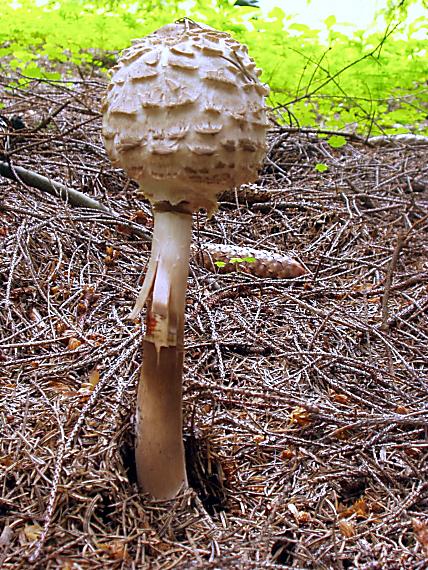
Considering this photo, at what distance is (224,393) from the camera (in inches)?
105

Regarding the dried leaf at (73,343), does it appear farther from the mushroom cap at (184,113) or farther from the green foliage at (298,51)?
the green foliage at (298,51)

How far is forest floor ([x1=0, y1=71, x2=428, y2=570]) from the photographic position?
1.84m

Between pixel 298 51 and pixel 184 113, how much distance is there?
507cm

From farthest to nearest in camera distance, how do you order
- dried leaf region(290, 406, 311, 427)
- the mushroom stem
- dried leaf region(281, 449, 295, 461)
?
dried leaf region(290, 406, 311, 427) → dried leaf region(281, 449, 295, 461) → the mushroom stem

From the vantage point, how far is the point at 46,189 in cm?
422

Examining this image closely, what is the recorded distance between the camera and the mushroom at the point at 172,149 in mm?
1646

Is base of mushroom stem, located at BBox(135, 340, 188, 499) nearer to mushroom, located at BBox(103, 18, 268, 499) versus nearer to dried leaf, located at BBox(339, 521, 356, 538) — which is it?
mushroom, located at BBox(103, 18, 268, 499)

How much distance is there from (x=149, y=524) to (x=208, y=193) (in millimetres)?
1211

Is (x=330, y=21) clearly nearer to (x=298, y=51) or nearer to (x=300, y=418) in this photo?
(x=298, y=51)

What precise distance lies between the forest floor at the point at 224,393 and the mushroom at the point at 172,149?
0.94 ft

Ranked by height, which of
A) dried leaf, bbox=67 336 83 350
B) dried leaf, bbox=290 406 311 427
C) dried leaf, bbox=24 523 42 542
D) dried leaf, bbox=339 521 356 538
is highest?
dried leaf, bbox=67 336 83 350

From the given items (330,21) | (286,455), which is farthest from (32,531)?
(330,21)

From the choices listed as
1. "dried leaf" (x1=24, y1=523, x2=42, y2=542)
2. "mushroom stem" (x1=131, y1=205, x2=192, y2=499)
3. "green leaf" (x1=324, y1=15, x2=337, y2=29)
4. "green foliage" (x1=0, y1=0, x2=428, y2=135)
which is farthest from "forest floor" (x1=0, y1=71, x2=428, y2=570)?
"green leaf" (x1=324, y1=15, x2=337, y2=29)

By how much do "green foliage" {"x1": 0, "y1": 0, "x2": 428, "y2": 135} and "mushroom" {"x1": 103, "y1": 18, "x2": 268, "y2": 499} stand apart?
4064 millimetres
